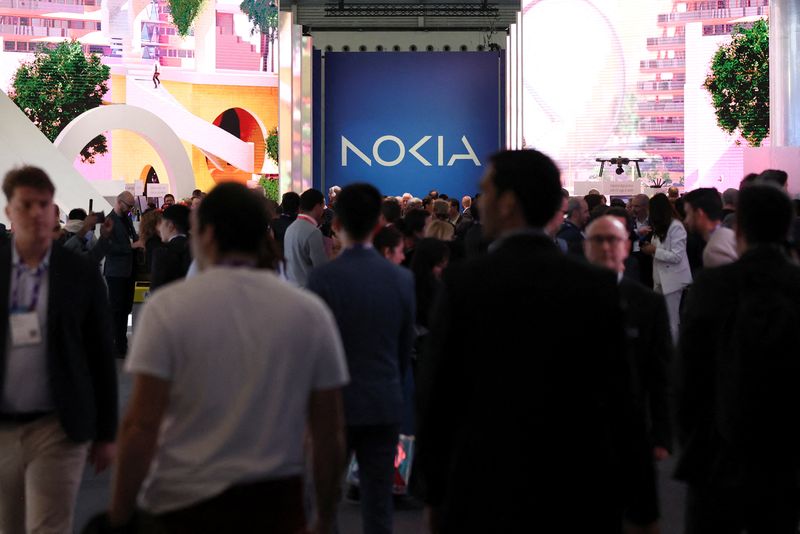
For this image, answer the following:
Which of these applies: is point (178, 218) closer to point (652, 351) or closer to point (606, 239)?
point (606, 239)

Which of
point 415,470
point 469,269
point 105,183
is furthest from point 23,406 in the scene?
point 105,183

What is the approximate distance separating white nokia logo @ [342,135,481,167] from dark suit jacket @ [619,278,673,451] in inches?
552

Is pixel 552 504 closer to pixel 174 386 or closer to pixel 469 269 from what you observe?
pixel 469 269

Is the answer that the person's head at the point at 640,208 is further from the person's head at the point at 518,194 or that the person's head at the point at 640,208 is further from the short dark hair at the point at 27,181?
the person's head at the point at 518,194

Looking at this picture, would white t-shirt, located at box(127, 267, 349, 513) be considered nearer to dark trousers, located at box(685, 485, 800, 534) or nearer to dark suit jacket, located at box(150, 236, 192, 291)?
dark trousers, located at box(685, 485, 800, 534)

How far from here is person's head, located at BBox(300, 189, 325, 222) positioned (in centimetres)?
790

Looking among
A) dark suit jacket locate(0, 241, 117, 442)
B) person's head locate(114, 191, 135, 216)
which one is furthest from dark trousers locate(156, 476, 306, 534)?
person's head locate(114, 191, 135, 216)

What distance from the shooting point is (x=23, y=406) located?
11.5 feet

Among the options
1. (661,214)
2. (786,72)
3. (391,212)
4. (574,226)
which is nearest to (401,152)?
(786,72)

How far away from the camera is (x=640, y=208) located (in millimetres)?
10516

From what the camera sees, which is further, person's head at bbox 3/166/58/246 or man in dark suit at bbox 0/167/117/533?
person's head at bbox 3/166/58/246

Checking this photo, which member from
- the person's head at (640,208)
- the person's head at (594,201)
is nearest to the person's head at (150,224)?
the person's head at (594,201)

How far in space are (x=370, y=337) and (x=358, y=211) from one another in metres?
0.42

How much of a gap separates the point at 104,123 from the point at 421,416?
944 inches
